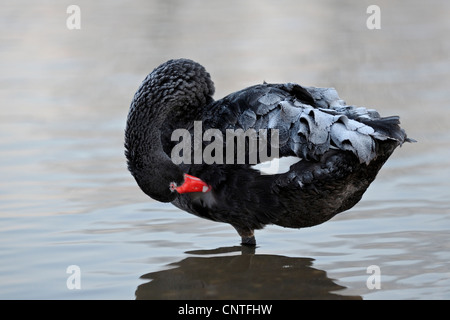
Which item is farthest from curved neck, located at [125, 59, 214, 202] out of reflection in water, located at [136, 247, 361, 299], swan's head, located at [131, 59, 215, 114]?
reflection in water, located at [136, 247, 361, 299]

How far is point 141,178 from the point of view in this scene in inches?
215

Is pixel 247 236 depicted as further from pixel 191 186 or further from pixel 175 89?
pixel 175 89

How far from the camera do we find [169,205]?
22.4 ft

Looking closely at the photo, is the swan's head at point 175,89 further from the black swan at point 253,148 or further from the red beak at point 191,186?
the red beak at point 191,186

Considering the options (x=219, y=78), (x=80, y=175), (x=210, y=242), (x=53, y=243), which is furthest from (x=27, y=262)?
(x=219, y=78)

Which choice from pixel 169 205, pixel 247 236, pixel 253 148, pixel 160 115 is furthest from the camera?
pixel 169 205

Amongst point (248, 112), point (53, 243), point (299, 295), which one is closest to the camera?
point (299, 295)

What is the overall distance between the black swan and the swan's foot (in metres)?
0.02

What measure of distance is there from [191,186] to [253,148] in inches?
19.6

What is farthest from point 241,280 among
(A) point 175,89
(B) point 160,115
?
(A) point 175,89

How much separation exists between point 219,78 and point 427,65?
274 cm

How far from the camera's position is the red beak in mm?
5445

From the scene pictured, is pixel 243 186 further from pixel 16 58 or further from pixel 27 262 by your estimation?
pixel 16 58

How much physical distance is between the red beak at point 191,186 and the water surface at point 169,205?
21.4 inches
